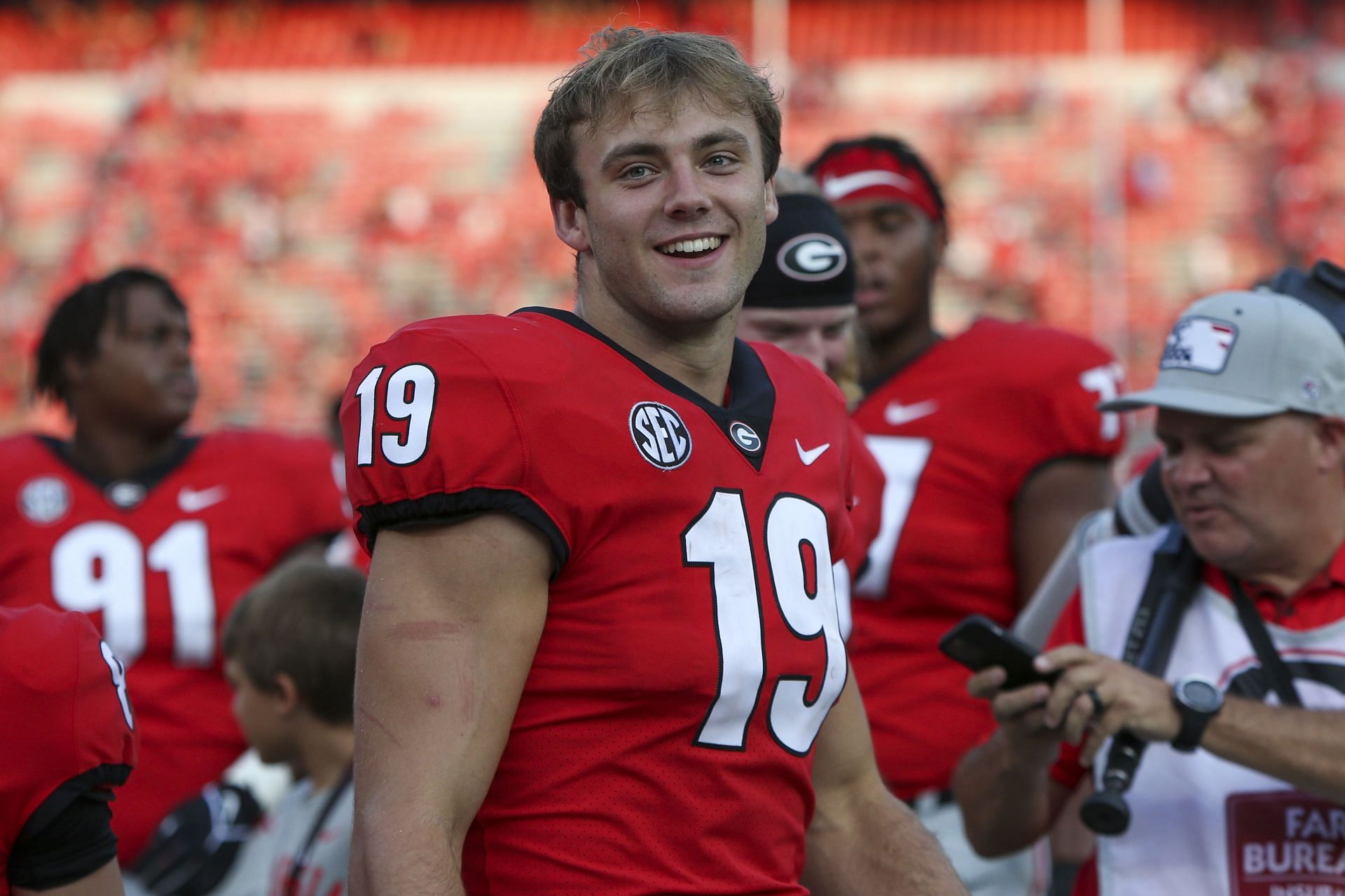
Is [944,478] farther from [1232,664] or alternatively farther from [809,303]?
[1232,664]

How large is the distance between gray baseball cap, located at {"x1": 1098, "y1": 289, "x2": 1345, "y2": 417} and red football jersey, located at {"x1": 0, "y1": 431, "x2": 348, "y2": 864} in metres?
2.55

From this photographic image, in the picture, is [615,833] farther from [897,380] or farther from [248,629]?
[897,380]

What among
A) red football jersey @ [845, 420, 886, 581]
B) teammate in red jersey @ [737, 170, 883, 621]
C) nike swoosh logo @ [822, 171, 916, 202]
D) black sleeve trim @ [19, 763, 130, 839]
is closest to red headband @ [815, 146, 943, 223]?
nike swoosh logo @ [822, 171, 916, 202]

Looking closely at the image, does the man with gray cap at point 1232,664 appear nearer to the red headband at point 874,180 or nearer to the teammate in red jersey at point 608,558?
the teammate in red jersey at point 608,558

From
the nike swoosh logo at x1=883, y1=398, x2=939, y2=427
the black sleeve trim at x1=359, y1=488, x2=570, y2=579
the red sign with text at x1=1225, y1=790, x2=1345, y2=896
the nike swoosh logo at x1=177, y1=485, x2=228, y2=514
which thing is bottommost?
the red sign with text at x1=1225, y1=790, x2=1345, y2=896

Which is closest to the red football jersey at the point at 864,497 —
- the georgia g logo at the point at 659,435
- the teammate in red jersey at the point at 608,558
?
the teammate in red jersey at the point at 608,558

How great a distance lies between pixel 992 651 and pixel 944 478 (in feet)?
3.95

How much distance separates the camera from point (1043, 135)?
13.2m

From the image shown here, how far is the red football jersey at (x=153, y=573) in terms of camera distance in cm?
448

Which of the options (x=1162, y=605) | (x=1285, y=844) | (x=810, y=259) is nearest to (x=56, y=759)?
(x=810, y=259)

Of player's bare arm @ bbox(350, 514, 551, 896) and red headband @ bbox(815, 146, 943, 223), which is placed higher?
red headband @ bbox(815, 146, 943, 223)

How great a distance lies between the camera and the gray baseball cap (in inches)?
120

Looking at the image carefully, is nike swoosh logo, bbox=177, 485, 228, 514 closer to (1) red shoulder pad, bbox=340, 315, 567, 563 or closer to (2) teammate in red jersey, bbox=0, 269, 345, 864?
(2) teammate in red jersey, bbox=0, 269, 345, 864

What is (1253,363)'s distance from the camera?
3.08m
